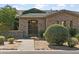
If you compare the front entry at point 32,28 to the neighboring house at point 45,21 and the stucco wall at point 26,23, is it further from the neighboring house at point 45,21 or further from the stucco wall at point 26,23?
the stucco wall at point 26,23

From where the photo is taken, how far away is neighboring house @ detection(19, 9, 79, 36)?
32625 millimetres

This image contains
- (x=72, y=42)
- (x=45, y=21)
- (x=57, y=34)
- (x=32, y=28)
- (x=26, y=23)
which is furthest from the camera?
(x=32, y=28)

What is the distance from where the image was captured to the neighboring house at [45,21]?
32625mm

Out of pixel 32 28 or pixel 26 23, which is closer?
pixel 26 23

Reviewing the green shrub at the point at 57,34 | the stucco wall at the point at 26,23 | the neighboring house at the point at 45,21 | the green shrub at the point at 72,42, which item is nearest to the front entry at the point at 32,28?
the neighboring house at the point at 45,21

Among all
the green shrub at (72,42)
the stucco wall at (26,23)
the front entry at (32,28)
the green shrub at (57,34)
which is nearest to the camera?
the green shrub at (72,42)

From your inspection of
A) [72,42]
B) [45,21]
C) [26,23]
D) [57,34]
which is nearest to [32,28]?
[26,23]

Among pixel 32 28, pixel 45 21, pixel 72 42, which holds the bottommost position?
pixel 72 42

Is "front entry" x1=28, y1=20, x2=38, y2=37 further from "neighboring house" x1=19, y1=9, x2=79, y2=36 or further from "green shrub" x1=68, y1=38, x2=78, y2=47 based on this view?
"green shrub" x1=68, y1=38, x2=78, y2=47

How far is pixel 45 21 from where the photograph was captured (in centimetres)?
3366

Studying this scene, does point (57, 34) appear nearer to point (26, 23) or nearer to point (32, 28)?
point (26, 23)

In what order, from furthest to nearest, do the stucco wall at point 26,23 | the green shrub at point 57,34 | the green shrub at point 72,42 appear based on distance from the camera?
the stucco wall at point 26,23
the green shrub at point 57,34
the green shrub at point 72,42

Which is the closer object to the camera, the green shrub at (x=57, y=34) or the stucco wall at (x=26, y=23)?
the green shrub at (x=57, y=34)
